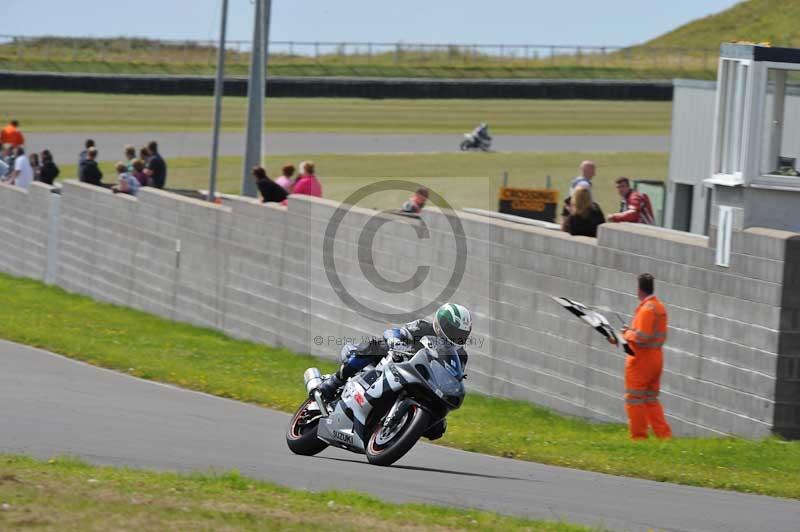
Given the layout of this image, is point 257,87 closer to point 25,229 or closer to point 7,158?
point 25,229

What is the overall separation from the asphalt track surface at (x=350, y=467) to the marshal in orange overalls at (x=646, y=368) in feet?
6.07

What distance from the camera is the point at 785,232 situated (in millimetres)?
13648

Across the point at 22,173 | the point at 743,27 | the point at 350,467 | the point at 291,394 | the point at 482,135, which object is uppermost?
the point at 743,27

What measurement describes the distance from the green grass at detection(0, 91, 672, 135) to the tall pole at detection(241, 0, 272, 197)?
21545mm

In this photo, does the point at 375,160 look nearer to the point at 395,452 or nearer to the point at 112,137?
the point at 112,137

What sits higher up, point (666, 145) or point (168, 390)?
point (666, 145)

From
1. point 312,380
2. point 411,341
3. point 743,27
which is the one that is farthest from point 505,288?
point 743,27

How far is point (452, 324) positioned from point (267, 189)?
1231 cm

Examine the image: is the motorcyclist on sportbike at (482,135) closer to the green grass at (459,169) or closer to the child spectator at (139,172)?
the green grass at (459,169)

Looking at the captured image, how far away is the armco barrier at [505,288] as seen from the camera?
13.9 meters

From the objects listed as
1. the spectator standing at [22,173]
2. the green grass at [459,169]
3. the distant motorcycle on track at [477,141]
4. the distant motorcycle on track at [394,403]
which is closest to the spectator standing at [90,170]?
the spectator standing at [22,173]

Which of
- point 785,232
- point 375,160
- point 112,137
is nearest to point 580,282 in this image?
point 785,232

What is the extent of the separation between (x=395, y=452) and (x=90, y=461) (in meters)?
2.26

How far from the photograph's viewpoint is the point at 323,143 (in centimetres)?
4991
